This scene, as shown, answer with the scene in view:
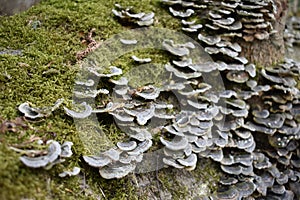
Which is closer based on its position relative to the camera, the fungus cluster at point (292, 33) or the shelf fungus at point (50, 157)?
the shelf fungus at point (50, 157)

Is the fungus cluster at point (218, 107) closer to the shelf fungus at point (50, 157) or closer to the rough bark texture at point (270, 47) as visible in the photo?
the rough bark texture at point (270, 47)

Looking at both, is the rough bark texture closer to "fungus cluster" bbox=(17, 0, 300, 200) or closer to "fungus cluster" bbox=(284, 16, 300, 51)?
"fungus cluster" bbox=(17, 0, 300, 200)

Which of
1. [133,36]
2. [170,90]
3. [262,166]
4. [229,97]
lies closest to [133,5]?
[133,36]

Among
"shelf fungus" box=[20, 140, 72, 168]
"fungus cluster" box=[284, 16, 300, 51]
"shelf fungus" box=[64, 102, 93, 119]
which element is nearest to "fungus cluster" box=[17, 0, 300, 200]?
"shelf fungus" box=[64, 102, 93, 119]

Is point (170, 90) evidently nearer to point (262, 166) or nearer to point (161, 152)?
point (161, 152)

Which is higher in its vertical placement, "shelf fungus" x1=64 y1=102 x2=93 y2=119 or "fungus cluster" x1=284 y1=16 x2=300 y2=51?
"shelf fungus" x1=64 y1=102 x2=93 y2=119

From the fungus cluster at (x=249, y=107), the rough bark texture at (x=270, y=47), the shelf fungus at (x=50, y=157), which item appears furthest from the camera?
the rough bark texture at (x=270, y=47)

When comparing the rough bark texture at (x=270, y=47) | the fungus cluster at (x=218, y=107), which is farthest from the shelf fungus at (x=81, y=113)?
the rough bark texture at (x=270, y=47)
